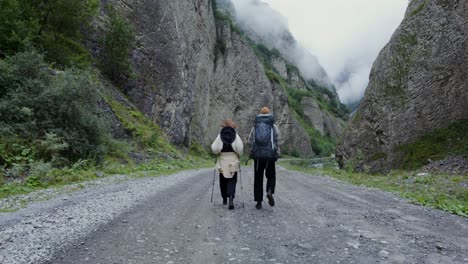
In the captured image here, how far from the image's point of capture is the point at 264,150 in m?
7.87

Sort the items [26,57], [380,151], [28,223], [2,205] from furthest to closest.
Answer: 1. [380,151]
2. [26,57]
3. [2,205]
4. [28,223]

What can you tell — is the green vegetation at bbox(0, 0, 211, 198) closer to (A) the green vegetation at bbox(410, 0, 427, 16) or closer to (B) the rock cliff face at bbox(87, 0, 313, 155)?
(B) the rock cliff face at bbox(87, 0, 313, 155)

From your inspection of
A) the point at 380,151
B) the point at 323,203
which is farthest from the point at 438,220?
the point at 380,151

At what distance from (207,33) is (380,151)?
137ft

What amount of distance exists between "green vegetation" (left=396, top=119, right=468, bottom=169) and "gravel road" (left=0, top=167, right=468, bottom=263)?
15.1 metres

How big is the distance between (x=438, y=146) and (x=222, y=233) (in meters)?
21.5

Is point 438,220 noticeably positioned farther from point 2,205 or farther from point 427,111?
point 427,111

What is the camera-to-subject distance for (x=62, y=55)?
2234 centimetres

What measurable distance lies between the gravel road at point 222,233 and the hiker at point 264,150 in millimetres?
455

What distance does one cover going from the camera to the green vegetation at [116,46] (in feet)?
100

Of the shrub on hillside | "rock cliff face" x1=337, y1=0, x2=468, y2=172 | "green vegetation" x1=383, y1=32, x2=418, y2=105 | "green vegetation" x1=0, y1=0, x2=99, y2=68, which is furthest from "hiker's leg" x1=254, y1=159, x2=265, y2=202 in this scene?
"green vegetation" x1=383, y1=32, x2=418, y2=105

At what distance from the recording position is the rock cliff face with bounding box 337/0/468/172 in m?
23.2

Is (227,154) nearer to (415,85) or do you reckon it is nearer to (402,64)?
(415,85)

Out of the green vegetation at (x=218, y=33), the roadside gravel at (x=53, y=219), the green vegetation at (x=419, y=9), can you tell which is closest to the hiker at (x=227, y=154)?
the roadside gravel at (x=53, y=219)
